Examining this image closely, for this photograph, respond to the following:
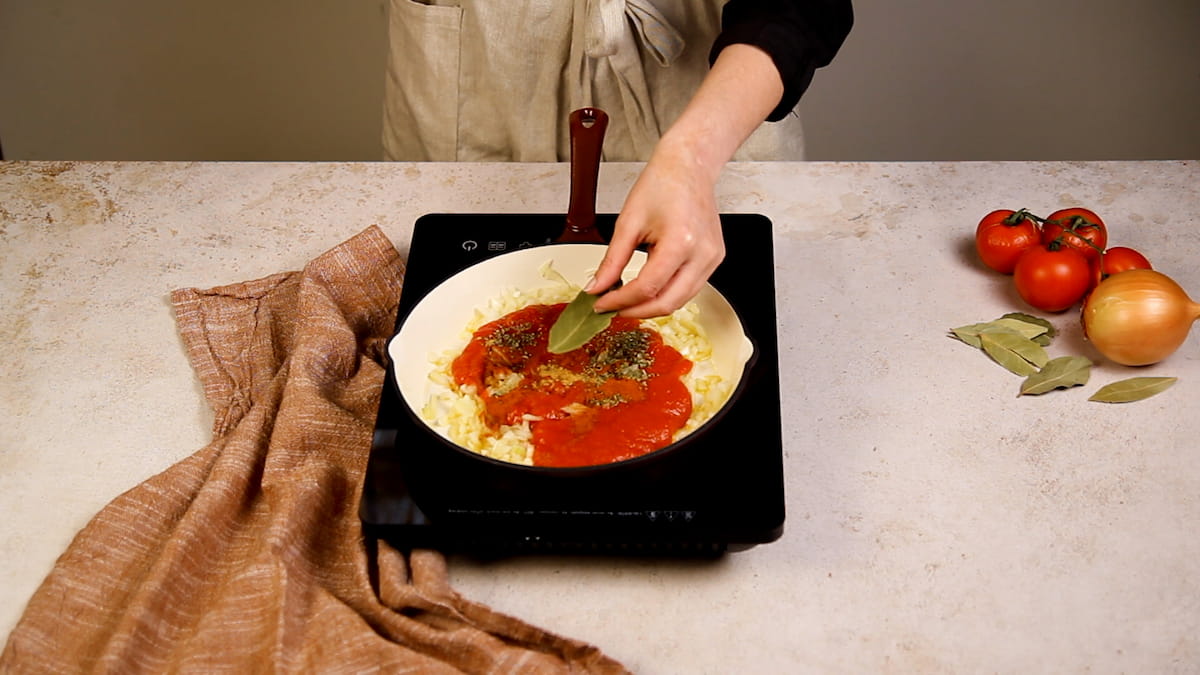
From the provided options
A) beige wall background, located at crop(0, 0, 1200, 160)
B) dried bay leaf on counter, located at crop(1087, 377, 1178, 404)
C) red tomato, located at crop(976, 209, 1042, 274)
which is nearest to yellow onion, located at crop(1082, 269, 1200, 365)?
Answer: dried bay leaf on counter, located at crop(1087, 377, 1178, 404)

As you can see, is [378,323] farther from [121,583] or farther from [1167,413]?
[1167,413]

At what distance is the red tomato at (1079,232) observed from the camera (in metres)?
1.24

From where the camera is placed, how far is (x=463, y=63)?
1.56m

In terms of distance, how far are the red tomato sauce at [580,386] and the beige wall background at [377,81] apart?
1639 millimetres

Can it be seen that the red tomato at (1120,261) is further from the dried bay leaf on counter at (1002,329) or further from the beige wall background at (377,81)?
the beige wall background at (377,81)

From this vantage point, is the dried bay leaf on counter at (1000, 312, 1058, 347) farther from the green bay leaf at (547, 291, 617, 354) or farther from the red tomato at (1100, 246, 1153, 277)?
the green bay leaf at (547, 291, 617, 354)

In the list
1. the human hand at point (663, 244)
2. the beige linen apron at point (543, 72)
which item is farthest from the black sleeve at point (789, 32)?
the human hand at point (663, 244)

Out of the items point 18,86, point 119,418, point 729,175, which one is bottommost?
point 18,86

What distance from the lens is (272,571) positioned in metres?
0.94

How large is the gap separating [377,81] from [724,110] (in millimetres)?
1814

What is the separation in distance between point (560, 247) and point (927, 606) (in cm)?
54

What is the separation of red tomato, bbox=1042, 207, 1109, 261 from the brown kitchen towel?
76cm

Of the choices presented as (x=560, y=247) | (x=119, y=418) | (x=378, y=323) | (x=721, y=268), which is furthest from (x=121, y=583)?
(x=721, y=268)

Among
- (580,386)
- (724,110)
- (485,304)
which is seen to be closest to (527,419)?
(580,386)
